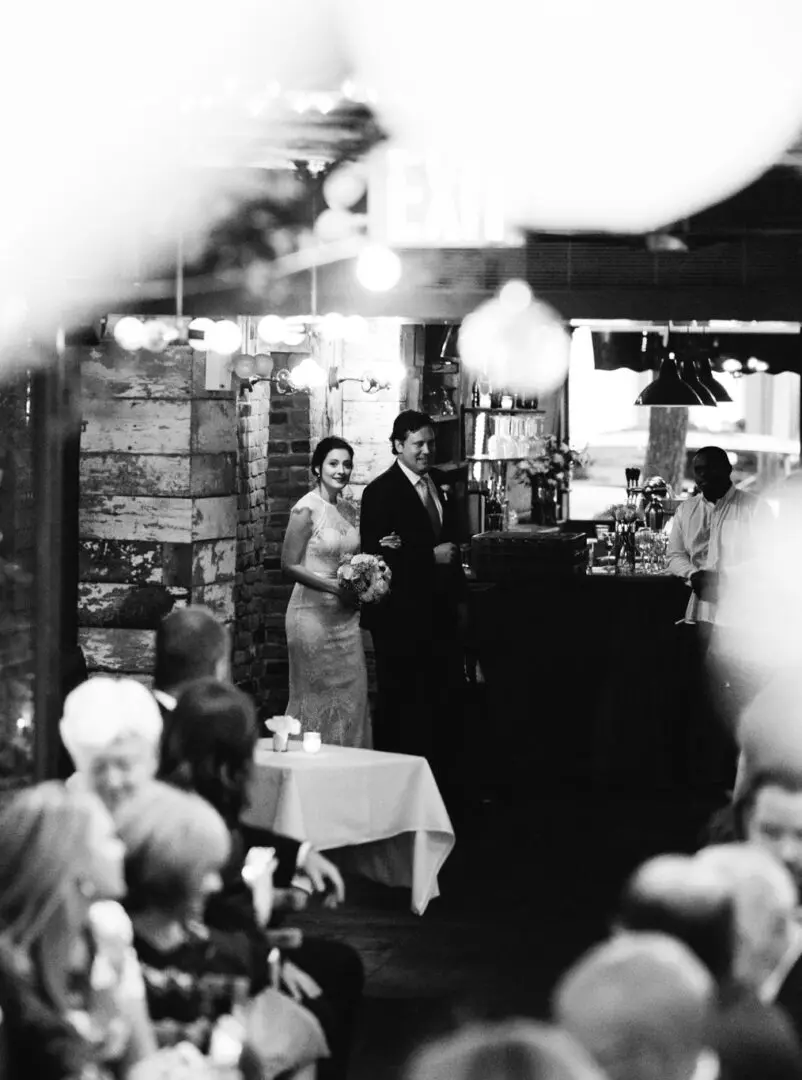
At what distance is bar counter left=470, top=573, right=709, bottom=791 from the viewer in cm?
852

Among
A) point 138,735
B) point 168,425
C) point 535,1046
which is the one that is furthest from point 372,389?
point 535,1046

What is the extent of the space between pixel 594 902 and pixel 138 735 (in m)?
2.79

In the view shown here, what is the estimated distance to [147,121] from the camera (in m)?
5.23

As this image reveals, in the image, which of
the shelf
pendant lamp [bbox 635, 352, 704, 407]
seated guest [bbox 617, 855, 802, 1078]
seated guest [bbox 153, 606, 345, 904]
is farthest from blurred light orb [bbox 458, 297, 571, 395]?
seated guest [bbox 617, 855, 802, 1078]

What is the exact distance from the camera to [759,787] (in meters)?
3.69

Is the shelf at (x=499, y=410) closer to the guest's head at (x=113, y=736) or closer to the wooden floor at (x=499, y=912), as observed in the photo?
the wooden floor at (x=499, y=912)

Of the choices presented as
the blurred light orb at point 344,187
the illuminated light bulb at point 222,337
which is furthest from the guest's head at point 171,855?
the illuminated light bulb at point 222,337

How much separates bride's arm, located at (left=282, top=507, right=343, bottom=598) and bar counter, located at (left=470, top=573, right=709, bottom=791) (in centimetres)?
148

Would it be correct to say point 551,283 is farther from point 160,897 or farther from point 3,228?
point 160,897

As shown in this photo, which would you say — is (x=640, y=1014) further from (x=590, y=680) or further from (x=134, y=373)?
(x=590, y=680)

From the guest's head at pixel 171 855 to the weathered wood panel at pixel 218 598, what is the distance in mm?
3651

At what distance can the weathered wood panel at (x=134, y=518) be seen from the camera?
7137mm

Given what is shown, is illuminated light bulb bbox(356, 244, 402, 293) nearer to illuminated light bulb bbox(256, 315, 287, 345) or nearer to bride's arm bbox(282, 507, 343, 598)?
bride's arm bbox(282, 507, 343, 598)

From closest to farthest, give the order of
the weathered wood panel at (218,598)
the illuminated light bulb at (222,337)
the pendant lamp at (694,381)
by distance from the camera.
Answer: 1. the illuminated light bulb at (222,337)
2. the weathered wood panel at (218,598)
3. the pendant lamp at (694,381)
